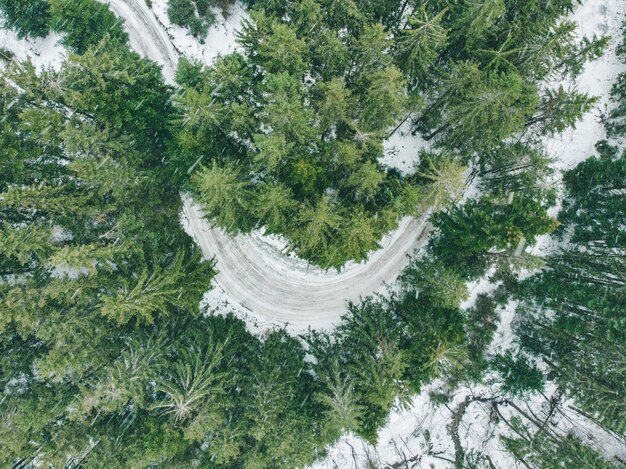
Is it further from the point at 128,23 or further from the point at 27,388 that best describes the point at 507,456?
the point at 128,23

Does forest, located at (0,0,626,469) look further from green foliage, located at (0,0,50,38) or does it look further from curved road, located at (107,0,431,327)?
curved road, located at (107,0,431,327)

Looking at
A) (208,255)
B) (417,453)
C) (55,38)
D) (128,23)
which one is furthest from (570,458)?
(55,38)

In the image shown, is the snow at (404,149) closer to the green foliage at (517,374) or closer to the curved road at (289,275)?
the curved road at (289,275)

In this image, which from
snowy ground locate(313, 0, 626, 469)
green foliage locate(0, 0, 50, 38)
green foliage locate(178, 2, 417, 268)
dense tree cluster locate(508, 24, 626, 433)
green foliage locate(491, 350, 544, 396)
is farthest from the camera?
snowy ground locate(313, 0, 626, 469)

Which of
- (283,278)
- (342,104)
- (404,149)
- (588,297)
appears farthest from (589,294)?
(283,278)

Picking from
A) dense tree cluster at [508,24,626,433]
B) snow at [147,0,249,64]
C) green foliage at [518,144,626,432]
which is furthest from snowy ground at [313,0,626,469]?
snow at [147,0,249,64]

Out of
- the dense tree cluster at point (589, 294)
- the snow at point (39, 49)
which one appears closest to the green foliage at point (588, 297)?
the dense tree cluster at point (589, 294)

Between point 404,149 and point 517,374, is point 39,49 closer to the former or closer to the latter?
point 404,149
